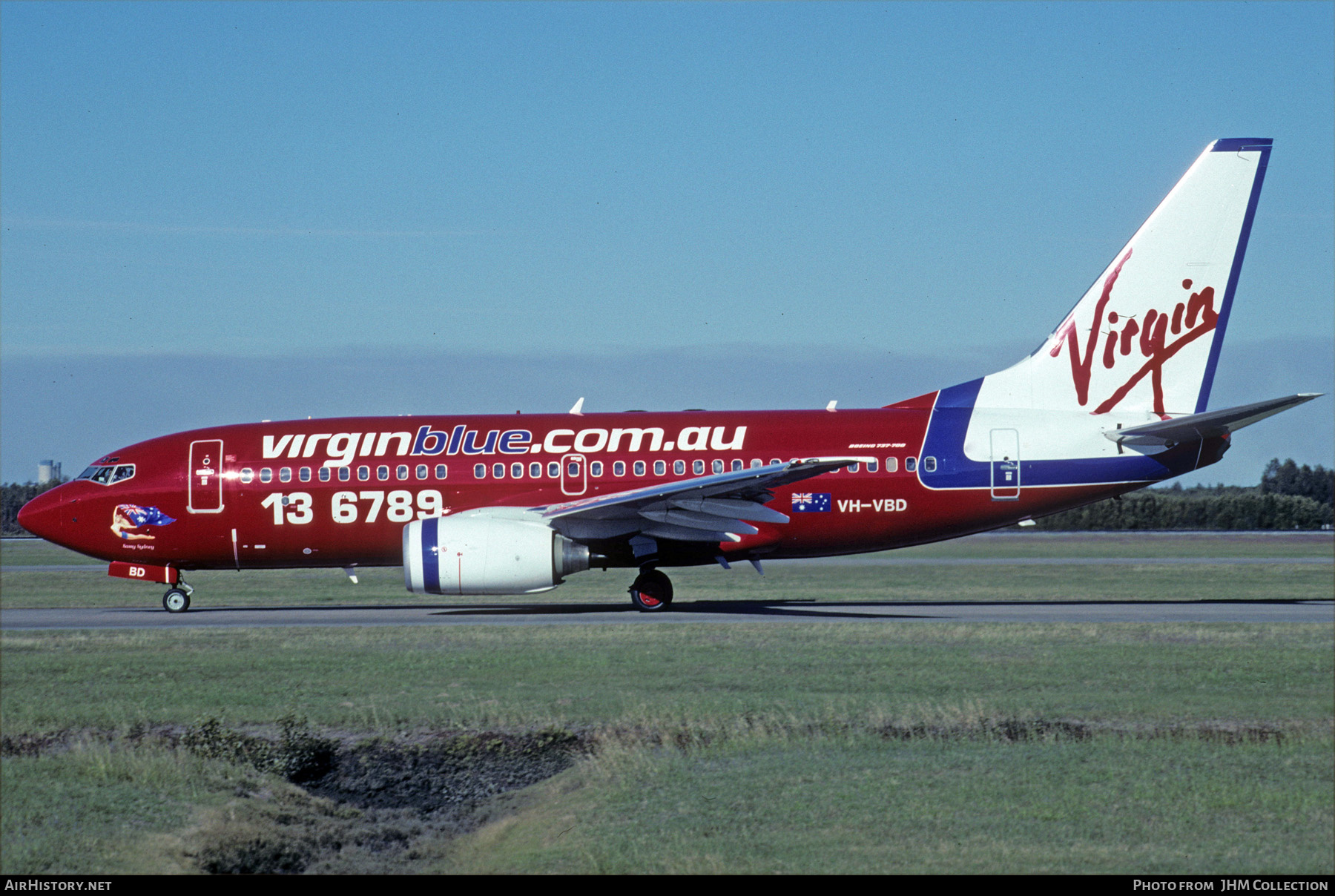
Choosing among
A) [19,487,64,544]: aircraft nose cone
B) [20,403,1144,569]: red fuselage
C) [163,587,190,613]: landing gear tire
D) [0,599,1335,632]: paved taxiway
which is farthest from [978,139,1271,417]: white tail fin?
[19,487,64,544]: aircraft nose cone

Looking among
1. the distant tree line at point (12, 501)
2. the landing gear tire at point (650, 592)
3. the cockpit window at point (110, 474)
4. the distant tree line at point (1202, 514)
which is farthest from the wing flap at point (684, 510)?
the distant tree line at point (12, 501)

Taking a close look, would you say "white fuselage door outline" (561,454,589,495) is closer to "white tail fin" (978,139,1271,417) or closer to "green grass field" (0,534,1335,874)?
"green grass field" (0,534,1335,874)

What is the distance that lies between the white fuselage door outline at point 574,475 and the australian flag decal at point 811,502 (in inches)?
179

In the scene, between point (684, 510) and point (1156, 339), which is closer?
point (684, 510)

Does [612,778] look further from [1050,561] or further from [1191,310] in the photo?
[1050,561]

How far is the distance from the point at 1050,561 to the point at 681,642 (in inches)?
1087

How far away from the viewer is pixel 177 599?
93.0 feet

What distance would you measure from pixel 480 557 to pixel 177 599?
27.2 feet

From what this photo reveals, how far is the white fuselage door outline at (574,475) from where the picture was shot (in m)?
27.5

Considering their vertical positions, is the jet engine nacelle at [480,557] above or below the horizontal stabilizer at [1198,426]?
below

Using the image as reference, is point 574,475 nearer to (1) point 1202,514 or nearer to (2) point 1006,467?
(2) point 1006,467

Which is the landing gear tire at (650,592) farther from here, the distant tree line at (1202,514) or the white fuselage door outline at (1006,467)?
the distant tree line at (1202,514)

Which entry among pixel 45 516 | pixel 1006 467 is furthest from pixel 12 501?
pixel 1006 467

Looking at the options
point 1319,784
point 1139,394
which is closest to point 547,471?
point 1139,394
